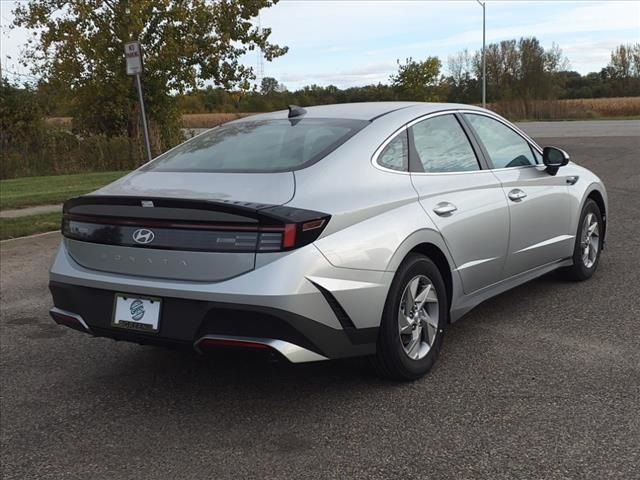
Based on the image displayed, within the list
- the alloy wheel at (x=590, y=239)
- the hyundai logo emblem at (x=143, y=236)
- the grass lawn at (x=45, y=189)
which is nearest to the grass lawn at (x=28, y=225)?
the grass lawn at (x=45, y=189)

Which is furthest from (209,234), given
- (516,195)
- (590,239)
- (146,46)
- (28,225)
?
(146,46)

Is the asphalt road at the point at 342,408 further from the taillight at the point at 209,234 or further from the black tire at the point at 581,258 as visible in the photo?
the taillight at the point at 209,234

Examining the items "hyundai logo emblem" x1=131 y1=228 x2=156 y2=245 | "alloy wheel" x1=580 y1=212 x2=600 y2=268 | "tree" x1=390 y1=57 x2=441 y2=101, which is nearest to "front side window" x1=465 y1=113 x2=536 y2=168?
"alloy wheel" x1=580 y1=212 x2=600 y2=268

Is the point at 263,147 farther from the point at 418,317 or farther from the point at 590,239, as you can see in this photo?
the point at 590,239

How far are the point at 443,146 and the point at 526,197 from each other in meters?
0.86

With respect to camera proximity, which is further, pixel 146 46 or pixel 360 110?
pixel 146 46

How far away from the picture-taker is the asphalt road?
3.10 meters

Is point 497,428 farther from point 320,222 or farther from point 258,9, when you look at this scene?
point 258,9

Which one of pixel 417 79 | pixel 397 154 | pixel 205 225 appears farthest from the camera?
pixel 417 79

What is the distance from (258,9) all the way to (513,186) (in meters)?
18.3

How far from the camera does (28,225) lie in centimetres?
984

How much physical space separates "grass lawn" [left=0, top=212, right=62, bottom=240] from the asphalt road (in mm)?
4428

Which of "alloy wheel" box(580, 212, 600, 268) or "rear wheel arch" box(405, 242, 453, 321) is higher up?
"rear wheel arch" box(405, 242, 453, 321)

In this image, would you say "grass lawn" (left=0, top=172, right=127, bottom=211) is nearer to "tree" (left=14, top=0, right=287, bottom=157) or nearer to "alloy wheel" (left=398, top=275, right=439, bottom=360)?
"tree" (left=14, top=0, right=287, bottom=157)
